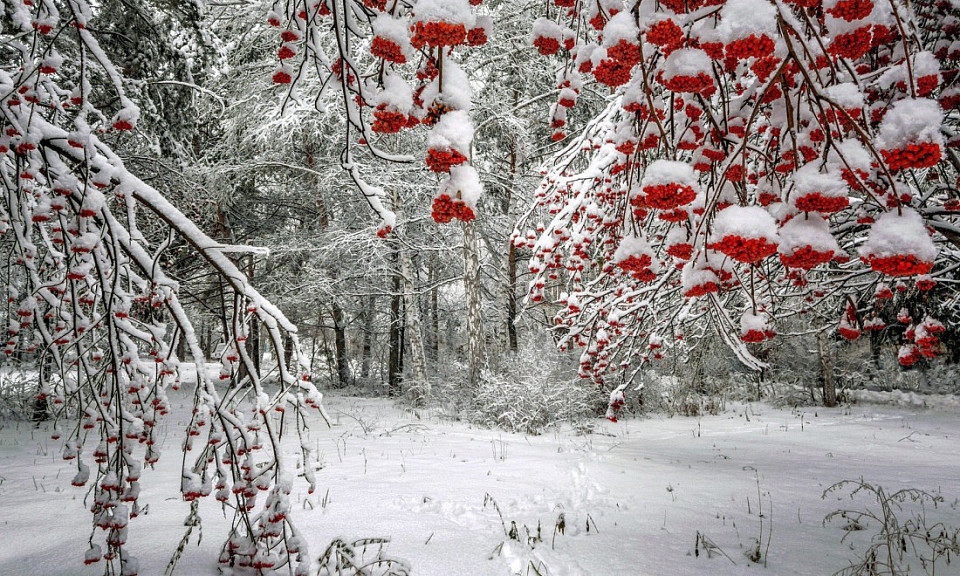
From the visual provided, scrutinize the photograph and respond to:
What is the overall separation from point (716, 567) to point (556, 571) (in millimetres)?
859

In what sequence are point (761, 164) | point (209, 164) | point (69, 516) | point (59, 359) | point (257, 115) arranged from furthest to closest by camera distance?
1. point (209, 164)
2. point (257, 115)
3. point (761, 164)
4. point (69, 516)
5. point (59, 359)

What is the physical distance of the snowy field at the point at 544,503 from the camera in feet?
8.63

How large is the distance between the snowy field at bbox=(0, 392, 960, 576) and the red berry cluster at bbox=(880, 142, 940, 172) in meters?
2.26

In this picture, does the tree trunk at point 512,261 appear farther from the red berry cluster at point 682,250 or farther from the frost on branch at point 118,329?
the red berry cluster at point 682,250

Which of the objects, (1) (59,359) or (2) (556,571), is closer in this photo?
(1) (59,359)

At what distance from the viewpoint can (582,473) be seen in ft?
15.5

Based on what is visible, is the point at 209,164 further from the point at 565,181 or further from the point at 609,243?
the point at 609,243

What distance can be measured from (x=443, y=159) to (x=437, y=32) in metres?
0.22

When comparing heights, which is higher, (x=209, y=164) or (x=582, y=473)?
(x=209, y=164)

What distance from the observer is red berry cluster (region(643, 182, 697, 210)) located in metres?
1.19

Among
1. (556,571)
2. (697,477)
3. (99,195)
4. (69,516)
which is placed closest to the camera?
(99,195)

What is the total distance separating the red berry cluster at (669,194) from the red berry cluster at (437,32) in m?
0.57

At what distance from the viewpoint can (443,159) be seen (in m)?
0.95

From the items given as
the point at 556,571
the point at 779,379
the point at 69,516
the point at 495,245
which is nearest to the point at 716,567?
the point at 556,571
